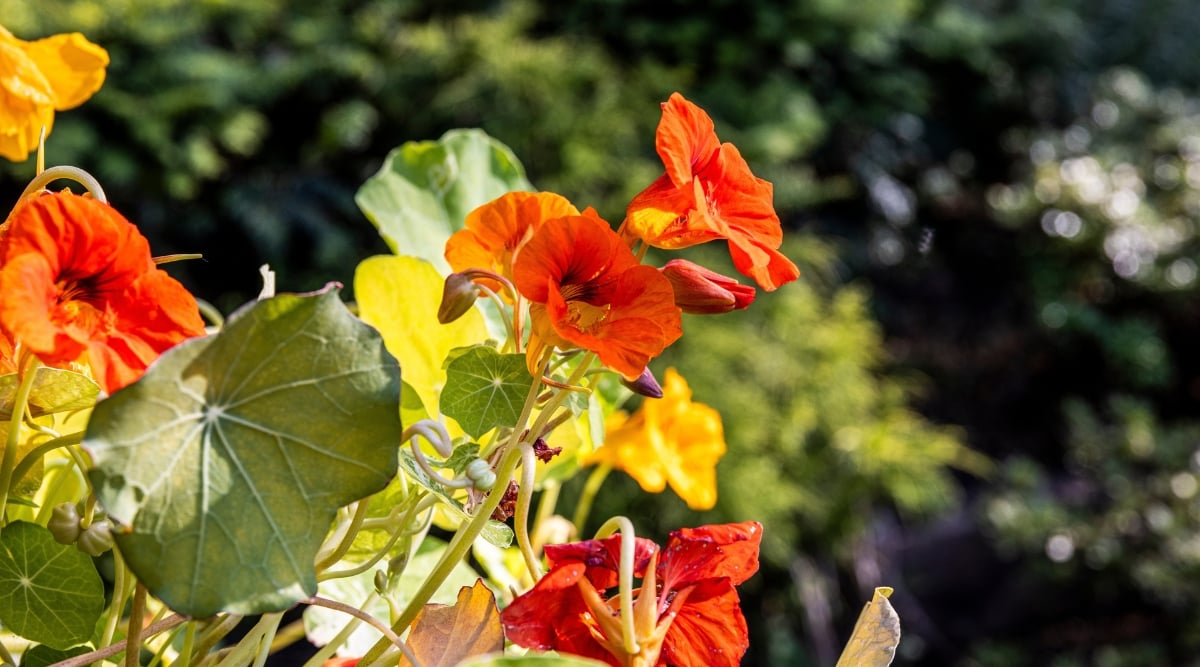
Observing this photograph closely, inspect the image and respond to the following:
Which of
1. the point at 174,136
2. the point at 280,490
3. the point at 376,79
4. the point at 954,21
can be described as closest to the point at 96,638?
the point at 280,490

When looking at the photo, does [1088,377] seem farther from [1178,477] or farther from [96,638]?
[96,638]

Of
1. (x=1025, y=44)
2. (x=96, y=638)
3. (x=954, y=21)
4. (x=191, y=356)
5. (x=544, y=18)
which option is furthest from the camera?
(x=1025, y=44)

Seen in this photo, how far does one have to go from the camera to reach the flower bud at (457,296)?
32 centimetres

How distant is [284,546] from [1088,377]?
2.82m

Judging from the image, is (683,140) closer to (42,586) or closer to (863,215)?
(42,586)

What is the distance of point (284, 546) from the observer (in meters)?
0.27

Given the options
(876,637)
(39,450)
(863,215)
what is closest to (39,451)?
(39,450)

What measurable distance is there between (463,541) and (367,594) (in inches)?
6.4

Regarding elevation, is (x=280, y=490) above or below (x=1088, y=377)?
above

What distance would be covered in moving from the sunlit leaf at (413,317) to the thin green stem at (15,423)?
150 millimetres

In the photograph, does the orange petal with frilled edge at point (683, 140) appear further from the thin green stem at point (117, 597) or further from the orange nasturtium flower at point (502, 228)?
the thin green stem at point (117, 597)

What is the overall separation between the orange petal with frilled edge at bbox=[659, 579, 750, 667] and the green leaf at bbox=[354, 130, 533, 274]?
0.24 meters

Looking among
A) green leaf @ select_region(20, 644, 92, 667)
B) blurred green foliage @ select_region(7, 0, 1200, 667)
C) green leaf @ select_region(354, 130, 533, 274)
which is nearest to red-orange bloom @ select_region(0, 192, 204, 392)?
green leaf @ select_region(20, 644, 92, 667)

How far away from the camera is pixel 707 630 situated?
328mm
